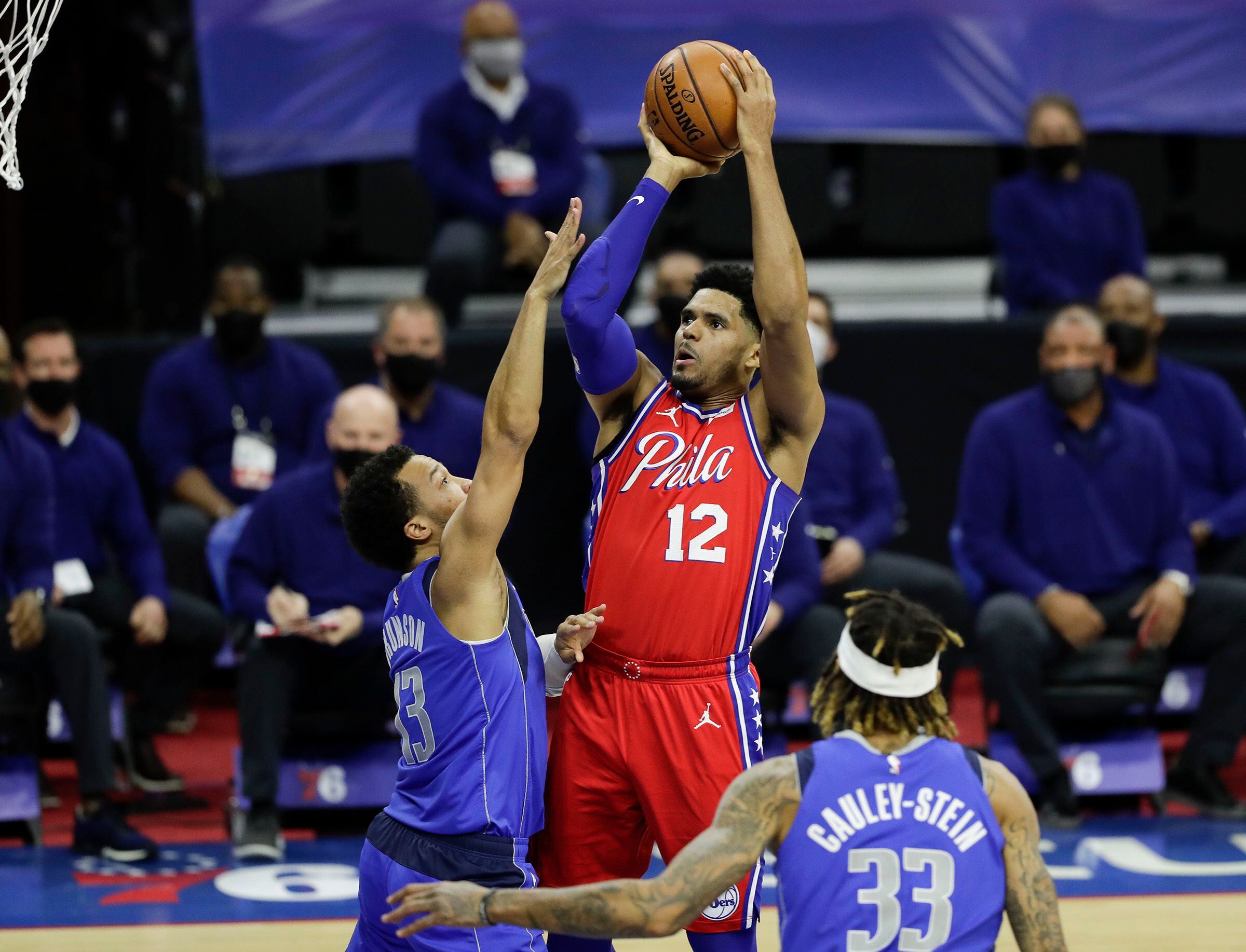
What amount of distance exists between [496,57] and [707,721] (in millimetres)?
4799

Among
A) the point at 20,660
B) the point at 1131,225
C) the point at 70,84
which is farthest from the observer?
the point at 70,84

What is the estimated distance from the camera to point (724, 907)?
3947 millimetres

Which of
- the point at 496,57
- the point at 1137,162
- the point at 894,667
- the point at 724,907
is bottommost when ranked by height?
the point at 724,907

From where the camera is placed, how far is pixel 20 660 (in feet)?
20.7

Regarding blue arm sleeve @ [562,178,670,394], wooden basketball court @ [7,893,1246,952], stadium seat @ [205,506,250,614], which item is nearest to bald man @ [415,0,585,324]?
stadium seat @ [205,506,250,614]

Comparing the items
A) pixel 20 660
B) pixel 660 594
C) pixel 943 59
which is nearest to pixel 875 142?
pixel 943 59

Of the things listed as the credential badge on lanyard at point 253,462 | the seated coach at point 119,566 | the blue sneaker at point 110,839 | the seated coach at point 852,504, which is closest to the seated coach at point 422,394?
the credential badge on lanyard at point 253,462

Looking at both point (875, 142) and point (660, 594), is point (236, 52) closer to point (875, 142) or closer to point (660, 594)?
point (875, 142)

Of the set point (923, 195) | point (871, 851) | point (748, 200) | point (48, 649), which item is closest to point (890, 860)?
point (871, 851)

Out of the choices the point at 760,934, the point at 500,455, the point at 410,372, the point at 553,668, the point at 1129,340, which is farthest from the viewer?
the point at 1129,340

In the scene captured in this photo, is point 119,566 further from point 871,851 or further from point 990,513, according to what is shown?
point 871,851

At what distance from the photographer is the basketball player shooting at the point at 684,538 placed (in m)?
3.96

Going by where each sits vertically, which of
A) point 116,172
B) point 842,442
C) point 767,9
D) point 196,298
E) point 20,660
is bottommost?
point 20,660

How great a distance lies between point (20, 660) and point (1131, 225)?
213 inches
